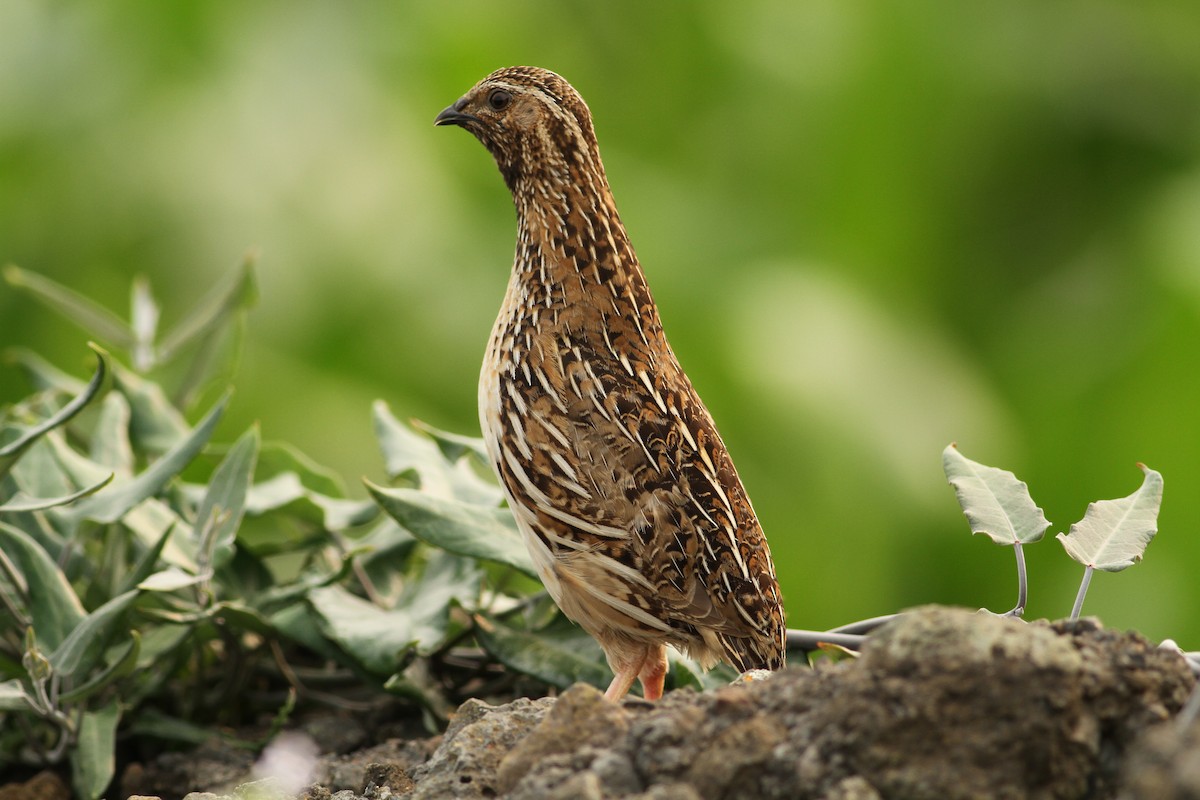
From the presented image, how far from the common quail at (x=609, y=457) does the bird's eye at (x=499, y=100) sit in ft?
0.10

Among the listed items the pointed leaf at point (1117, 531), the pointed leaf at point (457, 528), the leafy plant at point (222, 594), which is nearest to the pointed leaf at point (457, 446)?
the leafy plant at point (222, 594)

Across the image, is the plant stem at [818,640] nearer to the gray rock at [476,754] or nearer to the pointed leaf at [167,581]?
the gray rock at [476,754]

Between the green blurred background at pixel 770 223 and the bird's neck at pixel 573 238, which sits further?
the green blurred background at pixel 770 223

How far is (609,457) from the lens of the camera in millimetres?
1523

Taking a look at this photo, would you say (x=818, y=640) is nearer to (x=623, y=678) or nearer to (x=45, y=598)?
(x=623, y=678)

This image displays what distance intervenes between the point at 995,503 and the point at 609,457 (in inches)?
15.4

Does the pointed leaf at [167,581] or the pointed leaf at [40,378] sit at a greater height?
the pointed leaf at [40,378]

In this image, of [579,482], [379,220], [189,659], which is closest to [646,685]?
[579,482]

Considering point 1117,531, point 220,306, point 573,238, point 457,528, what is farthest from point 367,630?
point 1117,531

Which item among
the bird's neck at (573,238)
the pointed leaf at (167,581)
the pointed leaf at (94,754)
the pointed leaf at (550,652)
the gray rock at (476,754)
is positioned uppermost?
the bird's neck at (573,238)

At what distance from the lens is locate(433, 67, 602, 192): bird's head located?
67.4 inches

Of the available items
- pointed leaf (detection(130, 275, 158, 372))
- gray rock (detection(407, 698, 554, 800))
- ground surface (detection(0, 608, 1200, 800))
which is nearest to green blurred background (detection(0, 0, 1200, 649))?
pointed leaf (detection(130, 275, 158, 372))

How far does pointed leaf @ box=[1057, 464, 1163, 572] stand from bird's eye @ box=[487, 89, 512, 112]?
812mm

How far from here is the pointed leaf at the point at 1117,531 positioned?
132cm
